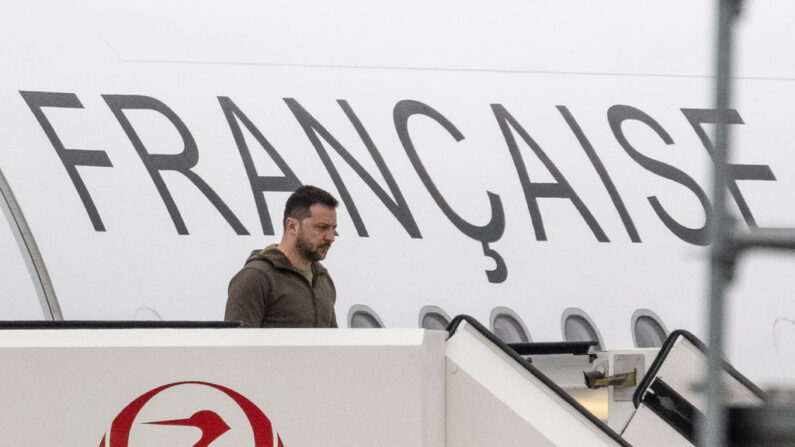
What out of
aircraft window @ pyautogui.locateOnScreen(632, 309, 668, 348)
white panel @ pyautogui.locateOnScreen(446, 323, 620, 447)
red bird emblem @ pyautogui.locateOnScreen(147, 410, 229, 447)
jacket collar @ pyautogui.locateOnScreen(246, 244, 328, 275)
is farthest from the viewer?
aircraft window @ pyautogui.locateOnScreen(632, 309, 668, 348)

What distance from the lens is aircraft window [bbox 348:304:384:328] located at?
4598mm

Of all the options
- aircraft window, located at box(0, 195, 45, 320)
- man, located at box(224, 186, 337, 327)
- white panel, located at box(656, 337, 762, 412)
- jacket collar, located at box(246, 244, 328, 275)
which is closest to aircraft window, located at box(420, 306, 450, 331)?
man, located at box(224, 186, 337, 327)

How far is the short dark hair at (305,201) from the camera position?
141 inches

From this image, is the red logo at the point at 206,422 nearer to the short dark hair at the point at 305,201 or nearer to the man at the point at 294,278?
the man at the point at 294,278

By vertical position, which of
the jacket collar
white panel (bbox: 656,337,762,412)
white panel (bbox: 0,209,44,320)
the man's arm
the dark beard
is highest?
white panel (bbox: 0,209,44,320)

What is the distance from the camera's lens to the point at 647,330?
460cm

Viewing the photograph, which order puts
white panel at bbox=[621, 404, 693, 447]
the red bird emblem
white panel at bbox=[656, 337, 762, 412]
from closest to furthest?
the red bird emblem, white panel at bbox=[621, 404, 693, 447], white panel at bbox=[656, 337, 762, 412]

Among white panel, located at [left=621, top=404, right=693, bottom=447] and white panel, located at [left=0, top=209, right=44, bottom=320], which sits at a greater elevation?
white panel, located at [left=0, top=209, right=44, bottom=320]

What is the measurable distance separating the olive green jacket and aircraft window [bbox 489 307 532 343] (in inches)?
46.3

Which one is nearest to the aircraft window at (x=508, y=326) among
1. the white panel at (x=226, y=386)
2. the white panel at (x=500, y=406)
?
the white panel at (x=500, y=406)

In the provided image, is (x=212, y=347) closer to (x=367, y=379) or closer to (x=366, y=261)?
(x=367, y=379)

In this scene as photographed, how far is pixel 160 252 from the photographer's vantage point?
466 cm

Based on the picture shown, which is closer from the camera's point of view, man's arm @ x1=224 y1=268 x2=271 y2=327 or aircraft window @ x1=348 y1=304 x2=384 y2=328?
man's arm @ x1=224 y1=268 x2=271 y2=327

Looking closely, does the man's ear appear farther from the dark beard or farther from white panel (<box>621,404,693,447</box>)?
white panel (<box>621,404,693,447</box>)
